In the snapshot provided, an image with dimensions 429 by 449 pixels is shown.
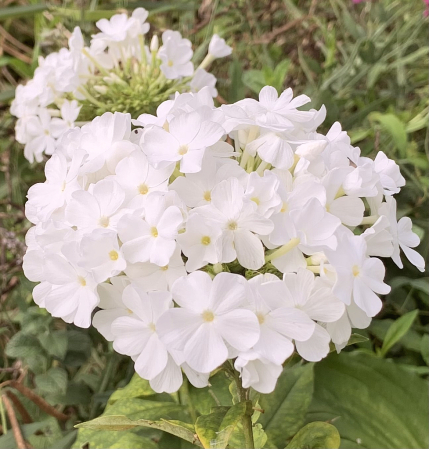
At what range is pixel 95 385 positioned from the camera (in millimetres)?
797

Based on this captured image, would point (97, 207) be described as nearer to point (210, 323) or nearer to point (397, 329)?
point (210, 323)

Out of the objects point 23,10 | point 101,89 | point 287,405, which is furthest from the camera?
point 23,10

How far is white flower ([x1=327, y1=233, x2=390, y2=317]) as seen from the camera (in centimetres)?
36

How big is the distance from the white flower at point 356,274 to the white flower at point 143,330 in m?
0.14

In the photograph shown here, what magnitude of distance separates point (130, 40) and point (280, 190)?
0.61 metres

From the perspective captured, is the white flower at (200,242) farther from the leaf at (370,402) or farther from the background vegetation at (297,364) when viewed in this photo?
the leaf at (370,402)

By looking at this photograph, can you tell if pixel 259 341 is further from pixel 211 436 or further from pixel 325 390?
pixel 325 390

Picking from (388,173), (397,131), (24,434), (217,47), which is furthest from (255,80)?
(24,434)

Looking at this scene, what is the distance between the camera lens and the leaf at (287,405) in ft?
2.01

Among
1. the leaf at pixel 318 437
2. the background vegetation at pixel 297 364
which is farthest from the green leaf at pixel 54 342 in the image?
the leaf at pixel 318 437

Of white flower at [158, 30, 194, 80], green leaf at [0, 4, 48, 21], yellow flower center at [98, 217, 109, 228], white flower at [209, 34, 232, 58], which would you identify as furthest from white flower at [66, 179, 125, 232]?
green leaf at [0, 4, 48, 21]

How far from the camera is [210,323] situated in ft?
1.16

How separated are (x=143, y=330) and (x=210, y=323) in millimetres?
67

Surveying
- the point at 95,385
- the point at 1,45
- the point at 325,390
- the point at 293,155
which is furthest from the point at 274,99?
the point at 1,45
